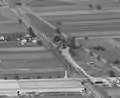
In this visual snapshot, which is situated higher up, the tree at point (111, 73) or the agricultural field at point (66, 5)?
the agricultural field at point (66, 5)

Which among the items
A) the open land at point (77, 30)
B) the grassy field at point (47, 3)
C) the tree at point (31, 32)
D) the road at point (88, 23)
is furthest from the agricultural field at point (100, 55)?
the grassy field at point (47, 3)

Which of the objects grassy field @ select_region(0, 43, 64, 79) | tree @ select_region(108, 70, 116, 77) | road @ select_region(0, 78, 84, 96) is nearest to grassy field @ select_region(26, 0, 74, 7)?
grassy field @ select_region(0, 43, 64, 79)

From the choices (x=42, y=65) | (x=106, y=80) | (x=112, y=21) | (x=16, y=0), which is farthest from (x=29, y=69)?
(x=16, y=0)

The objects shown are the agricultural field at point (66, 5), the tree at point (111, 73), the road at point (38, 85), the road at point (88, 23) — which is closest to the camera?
the road at point (38, 85)

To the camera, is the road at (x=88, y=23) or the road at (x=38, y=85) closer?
the road at (x=38, y=85)

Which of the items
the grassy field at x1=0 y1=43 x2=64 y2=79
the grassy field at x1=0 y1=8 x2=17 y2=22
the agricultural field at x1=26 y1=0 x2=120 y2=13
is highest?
the agricultural field at x1=26 y1=0 x2=120 y2=13

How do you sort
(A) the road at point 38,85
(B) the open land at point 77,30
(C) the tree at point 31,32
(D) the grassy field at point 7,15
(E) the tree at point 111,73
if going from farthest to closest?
(D) the grassy field at point 7,15 → (C) the tree at point 31,32 → (B) the open land at point 77,30 → (E) the tree at point 111,73 → (A) the road at point 38,85

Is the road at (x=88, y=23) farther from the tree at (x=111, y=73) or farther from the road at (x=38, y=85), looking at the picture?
the road at (x=38, y=85)

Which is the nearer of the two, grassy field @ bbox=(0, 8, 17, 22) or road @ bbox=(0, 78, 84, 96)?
road @ bbox=(0, 78, 84, 96)

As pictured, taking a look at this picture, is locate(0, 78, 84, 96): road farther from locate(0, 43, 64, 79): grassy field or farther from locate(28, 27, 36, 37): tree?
locate(28, 27, 36, 37): tree

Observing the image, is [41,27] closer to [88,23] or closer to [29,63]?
[88,23]

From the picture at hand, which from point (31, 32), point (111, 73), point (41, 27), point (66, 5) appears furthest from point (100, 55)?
point (66, 5)
